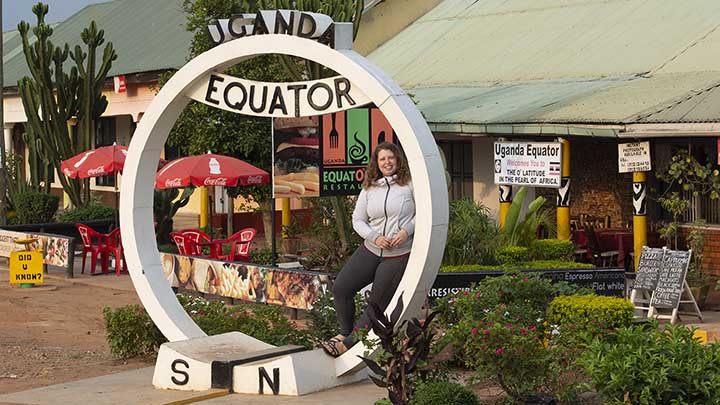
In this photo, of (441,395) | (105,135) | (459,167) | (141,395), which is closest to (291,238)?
(459,167)

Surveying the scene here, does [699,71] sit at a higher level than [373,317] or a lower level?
higher

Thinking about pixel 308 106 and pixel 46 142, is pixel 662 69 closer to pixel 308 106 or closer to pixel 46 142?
pixel 308 106

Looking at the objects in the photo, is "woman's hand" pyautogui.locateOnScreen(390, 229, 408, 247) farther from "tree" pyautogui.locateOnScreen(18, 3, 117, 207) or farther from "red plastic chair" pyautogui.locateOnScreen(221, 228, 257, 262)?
"tree" pyautogui.locateOnScreen(18, 3, 117, 207)

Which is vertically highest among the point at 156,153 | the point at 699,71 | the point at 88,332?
the point at 699,71

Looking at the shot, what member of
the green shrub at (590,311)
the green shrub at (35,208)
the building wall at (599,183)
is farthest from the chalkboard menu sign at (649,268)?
the green shrub at (35,208)

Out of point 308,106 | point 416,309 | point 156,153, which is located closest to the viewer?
point 416,309

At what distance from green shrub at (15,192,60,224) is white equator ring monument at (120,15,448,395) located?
1467 centimetres

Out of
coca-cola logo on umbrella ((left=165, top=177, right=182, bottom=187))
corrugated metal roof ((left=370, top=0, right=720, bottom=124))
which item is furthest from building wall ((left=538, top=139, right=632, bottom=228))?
coca-cola logo on umbrella ((left=165, top=177, right=182, bottom=187))

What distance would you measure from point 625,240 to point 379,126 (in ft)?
17.2

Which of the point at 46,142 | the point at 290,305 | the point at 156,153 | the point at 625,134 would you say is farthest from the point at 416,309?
the point at 46,142

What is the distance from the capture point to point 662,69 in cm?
1773

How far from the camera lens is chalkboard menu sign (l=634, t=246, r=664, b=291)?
49.9 feet

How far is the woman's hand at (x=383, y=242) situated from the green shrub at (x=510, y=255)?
19.3 feet

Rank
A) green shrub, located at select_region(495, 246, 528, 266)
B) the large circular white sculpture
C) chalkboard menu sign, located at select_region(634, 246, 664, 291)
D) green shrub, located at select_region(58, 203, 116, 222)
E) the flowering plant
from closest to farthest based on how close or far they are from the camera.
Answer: the flowering plant
the large circular white sculpture
chalkboard menu sign, located at select_region(634, 246, 664, 291)
green shrub, located at select_region(495, 246, 528, 266)
green shrub, located at select_region(58, 203, 116, 222)
